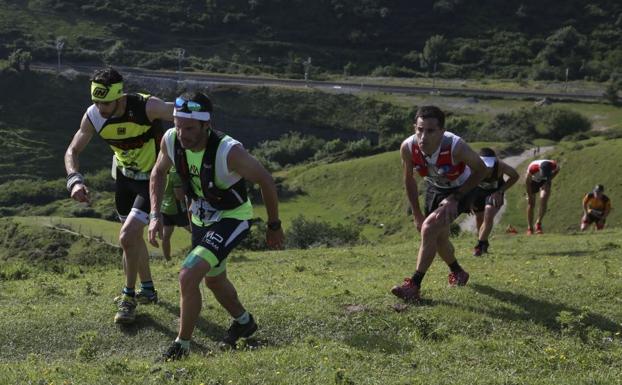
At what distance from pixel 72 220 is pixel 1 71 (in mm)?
53003

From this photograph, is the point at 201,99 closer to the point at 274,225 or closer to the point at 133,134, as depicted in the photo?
the point at 274,225

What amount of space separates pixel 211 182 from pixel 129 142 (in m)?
2.32

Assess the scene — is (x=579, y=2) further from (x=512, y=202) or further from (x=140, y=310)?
(x=140, y=310)

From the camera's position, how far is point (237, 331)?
8.80 meters

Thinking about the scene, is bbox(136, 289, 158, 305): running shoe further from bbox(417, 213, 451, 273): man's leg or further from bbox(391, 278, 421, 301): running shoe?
bbox(417, 213, 451, 273): man's leg

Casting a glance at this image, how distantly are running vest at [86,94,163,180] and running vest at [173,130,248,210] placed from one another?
1.77m

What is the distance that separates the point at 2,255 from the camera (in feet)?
144

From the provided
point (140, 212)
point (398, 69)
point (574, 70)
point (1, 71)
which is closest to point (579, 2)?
point (574, 70)

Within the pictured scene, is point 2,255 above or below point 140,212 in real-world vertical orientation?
below

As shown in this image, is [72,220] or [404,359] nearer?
[404,359]

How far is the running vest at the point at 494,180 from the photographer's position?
13.9 m

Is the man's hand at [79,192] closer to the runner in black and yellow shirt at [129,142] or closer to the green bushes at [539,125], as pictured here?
the runner in black and yellow shirt at [129,142]

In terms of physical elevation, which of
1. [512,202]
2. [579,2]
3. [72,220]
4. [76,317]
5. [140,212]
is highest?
[579,2]

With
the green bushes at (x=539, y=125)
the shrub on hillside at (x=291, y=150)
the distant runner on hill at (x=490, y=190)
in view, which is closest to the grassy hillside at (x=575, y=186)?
the green bushes at (x=539, y=125)
